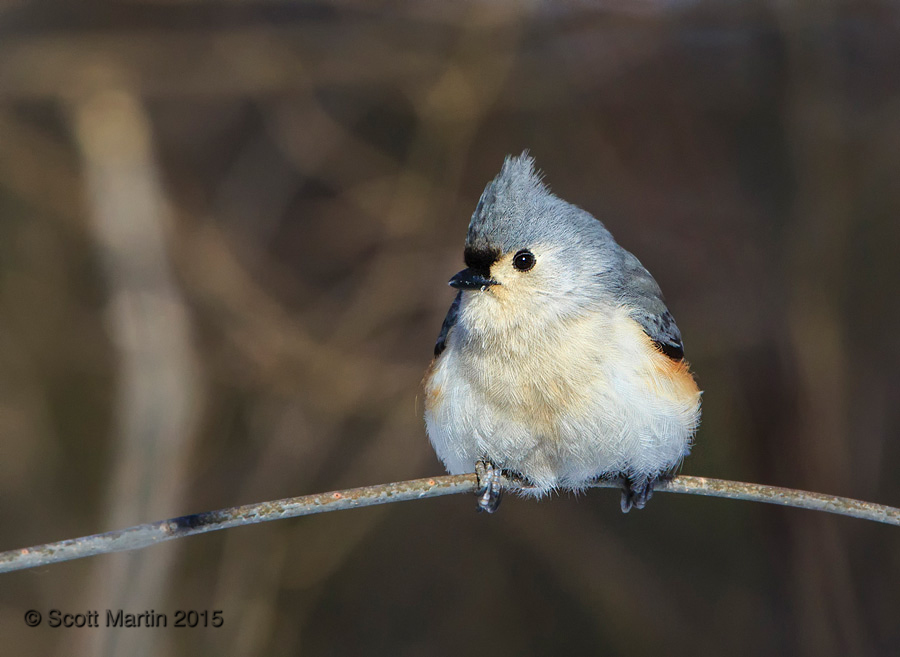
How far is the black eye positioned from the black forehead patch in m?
0.06

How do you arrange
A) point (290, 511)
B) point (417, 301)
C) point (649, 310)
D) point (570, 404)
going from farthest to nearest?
point (417, 301) → point (649, 310) → point (570, 404) → point (290, 511)

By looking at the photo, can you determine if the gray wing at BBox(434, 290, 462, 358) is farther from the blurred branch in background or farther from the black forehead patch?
the blurred branch in background

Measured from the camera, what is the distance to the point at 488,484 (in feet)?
8.91

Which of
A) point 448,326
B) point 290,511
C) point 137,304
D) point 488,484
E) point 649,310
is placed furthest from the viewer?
point 137,304

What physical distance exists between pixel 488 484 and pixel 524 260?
2.49ft

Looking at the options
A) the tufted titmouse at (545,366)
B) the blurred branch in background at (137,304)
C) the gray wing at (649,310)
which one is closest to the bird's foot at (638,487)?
the tufted titmouse at (545,366)

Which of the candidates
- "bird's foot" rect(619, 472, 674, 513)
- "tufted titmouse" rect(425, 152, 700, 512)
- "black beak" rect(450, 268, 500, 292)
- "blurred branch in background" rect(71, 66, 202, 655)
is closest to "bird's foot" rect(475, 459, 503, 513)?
"tufted titmouse" rect(425, 152, 700, 512)

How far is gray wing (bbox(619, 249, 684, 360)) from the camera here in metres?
2.79

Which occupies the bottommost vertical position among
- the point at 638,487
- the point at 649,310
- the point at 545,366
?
the point at 638,487

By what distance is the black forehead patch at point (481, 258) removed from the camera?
8.34ft

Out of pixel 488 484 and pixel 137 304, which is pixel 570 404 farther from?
pixel 137 304

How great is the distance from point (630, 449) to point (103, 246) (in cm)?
381

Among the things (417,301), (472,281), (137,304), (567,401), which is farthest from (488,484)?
(137,304)

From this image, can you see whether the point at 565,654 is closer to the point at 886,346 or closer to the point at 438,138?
the point at 886,346
